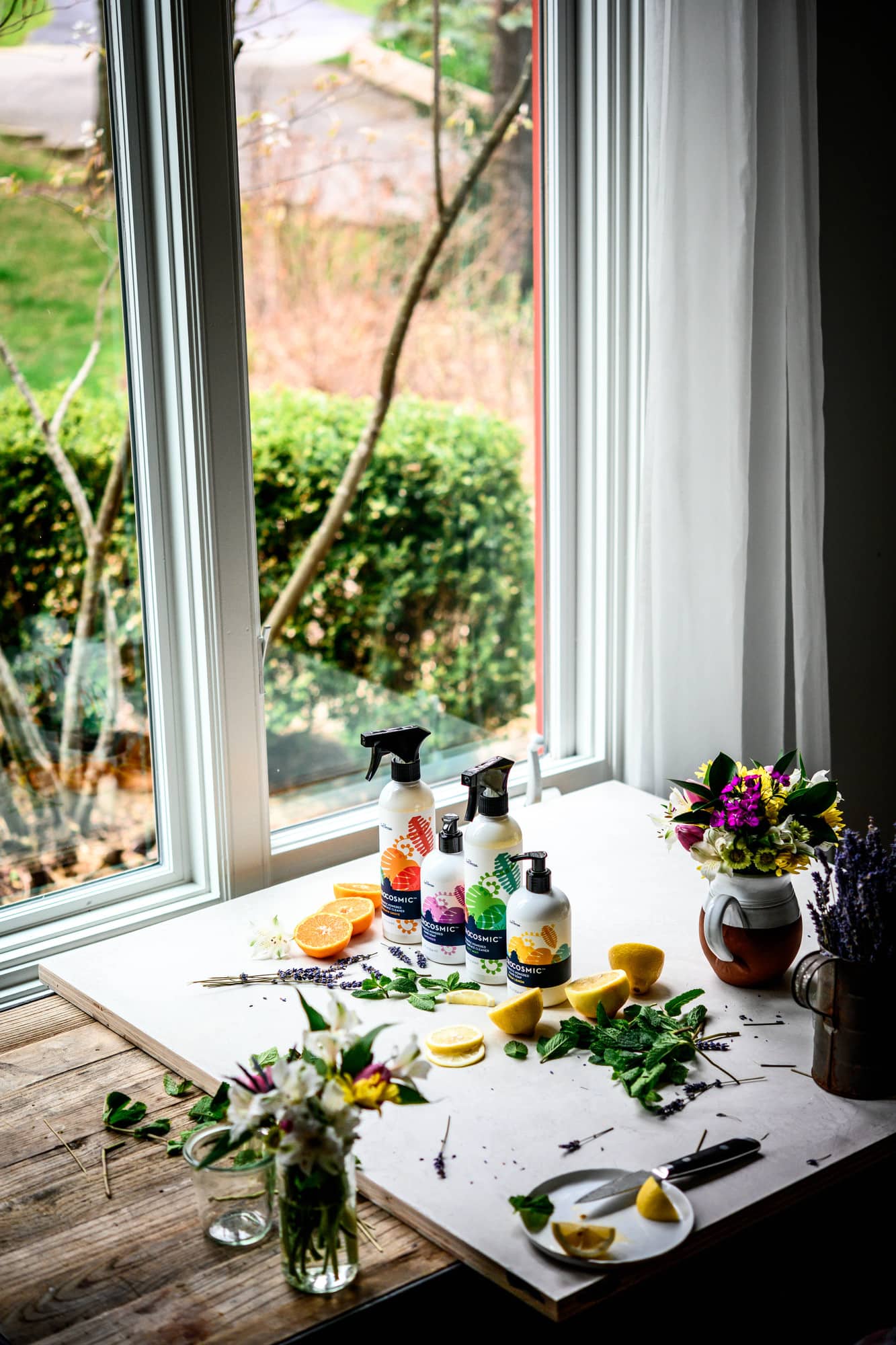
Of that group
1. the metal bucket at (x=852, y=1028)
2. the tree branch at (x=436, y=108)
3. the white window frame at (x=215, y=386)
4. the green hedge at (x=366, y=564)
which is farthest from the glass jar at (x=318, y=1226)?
the tree branch at (x=436, y=108)

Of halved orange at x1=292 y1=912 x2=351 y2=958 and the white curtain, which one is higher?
the white curtain

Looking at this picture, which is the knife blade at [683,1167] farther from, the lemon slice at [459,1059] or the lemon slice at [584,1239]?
the lemon slice at [459,1059]

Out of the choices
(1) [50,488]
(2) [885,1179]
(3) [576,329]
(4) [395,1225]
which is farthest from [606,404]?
(4) [395,1225]

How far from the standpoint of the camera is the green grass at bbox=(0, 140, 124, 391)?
1.52 m

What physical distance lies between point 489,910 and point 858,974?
409 mm

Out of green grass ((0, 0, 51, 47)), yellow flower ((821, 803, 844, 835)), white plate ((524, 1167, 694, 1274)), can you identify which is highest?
green grass ((0, 0, 51, 47))

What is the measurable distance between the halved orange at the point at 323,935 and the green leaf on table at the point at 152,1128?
290mm

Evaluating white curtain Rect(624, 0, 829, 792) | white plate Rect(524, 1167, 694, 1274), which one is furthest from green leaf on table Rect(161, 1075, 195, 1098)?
white curtain Rect(624, 0, 829, 792)

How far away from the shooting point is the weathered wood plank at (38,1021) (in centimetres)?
139

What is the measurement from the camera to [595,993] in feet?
4.16

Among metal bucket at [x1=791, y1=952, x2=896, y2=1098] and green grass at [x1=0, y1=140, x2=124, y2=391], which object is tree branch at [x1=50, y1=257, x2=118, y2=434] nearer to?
green grass at [x1=0, y1=140, x2=124, y2=391]

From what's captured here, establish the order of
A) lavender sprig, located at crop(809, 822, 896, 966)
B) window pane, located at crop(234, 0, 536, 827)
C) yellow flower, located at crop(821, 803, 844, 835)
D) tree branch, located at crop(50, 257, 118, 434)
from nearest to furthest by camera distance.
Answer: lavender sprig, located at crop(809, 822, 896, 966), yellow flower, located at crop(821, 803, 844, 835), tree branch, located at crop(50, 257, 118, 434), window pane, located at crop(234, 0, 536, 827)

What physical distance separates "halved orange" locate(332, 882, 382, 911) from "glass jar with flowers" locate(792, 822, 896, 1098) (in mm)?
625

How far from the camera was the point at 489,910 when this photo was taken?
53.1 inches
